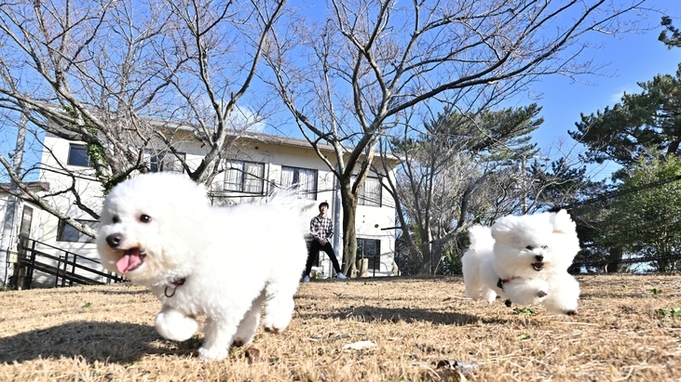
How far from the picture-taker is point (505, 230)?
159 inches

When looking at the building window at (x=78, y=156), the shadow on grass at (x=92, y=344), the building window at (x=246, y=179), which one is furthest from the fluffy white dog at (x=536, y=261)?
the building window at (x=78, y=156)

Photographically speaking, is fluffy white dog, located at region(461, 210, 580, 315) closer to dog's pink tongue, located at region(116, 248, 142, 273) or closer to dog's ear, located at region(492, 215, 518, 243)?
dog's ear, located at region(492, 215, 518, 243)

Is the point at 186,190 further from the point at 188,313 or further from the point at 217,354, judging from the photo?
the point at 217,354

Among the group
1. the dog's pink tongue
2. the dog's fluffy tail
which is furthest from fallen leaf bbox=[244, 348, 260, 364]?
the dog's fluffy tail

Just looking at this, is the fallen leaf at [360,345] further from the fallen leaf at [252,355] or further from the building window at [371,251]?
the building window at [371,251]

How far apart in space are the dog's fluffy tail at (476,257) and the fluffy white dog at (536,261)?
1.71 ft

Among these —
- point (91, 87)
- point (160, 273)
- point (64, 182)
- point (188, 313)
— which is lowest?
point (188, 313)

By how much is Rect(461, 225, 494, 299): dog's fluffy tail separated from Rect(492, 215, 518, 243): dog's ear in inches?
25.4

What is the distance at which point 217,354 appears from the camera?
2660 mm

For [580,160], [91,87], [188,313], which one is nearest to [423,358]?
[188,313]

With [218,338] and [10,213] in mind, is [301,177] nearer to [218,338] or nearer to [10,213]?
[10,213]

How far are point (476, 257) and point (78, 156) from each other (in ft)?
61.3

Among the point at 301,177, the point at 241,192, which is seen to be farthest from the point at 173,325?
the point at 301,177

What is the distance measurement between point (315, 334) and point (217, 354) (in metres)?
0.96
